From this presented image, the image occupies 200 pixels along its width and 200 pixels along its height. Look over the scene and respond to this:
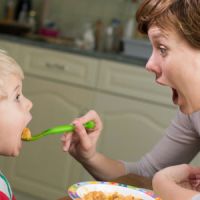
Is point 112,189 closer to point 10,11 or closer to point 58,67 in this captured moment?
point 58,67

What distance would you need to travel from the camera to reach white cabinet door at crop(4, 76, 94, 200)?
2.83m

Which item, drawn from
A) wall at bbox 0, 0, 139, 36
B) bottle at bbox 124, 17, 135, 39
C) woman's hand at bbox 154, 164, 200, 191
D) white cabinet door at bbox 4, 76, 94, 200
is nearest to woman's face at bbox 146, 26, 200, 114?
woman's hand at bbox 154, 164, 200, 191

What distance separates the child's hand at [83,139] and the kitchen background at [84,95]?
3.97 feet

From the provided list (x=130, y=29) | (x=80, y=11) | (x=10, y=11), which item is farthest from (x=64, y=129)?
(x=10, y=11)

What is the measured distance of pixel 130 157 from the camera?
8.93 feet

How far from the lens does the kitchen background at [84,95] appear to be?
8.70ft

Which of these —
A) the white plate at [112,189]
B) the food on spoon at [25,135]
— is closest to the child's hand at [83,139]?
the food on spoon at [25,135]

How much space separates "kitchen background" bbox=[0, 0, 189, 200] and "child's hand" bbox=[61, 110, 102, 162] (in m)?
1.21

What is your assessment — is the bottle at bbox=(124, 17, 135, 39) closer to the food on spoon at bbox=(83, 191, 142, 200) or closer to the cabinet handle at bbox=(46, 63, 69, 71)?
the cabinet handle at bbox=(46, 63, 69, 71)

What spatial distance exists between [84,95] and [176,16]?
5.47ft

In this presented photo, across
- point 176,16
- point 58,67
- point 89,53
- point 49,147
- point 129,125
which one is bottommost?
point 49,147

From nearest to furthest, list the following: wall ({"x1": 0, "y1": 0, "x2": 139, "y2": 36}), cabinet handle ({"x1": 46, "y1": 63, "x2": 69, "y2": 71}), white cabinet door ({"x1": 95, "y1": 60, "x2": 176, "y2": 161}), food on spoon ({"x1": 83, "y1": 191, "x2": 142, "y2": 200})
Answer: food on spoon ({"x1": 83, "y1": 191, "x2": 142, "y2": 200}) < white cabinet door ({"x1": 95, "y1": 60, "x2": 176, "y2": 161}) < cabinet handle ({"x1": 46, "y1": 63, "x2": 69, "y2": 71}) < wall ({"x1": 0, "y1": 0, "x2": 139, "y2": 36})

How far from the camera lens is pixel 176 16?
1.14 metres

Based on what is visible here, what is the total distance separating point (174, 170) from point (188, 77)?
22 cm
